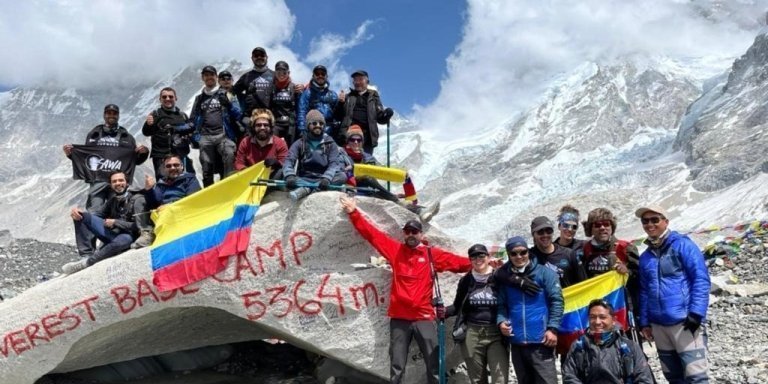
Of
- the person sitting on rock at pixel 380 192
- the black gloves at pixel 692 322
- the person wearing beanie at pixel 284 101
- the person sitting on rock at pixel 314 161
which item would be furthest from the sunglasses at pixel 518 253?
the person wearing beanie at pixel 284 101

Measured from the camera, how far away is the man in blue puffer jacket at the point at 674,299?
22.4 feet

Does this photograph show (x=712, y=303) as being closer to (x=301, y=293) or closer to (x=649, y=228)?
(x=649, y=228)

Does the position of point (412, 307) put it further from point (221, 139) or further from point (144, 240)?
point (221, 139)

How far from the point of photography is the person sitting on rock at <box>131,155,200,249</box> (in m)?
9.63

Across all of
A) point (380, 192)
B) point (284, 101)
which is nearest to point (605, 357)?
point (380, 192)

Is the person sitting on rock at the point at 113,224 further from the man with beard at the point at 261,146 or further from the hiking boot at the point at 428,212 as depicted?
the hiking boot at the point at 428,212

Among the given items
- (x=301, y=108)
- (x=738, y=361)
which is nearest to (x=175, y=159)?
(x=301, y=108)

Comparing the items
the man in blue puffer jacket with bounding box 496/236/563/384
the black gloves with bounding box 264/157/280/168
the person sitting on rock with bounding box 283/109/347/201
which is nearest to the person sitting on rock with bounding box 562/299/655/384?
the man in blue puffer jacket with bounding box 496/236/563/384

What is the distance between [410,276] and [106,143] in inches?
255

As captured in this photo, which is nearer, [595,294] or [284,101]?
[595,294]

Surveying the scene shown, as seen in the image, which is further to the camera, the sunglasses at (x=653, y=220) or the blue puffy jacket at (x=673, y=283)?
the sunglasses at (x=653, y=220)

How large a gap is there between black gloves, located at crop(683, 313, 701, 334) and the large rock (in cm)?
335

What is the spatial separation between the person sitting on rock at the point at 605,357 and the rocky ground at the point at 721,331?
10.9 feet

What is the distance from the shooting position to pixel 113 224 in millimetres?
9578
